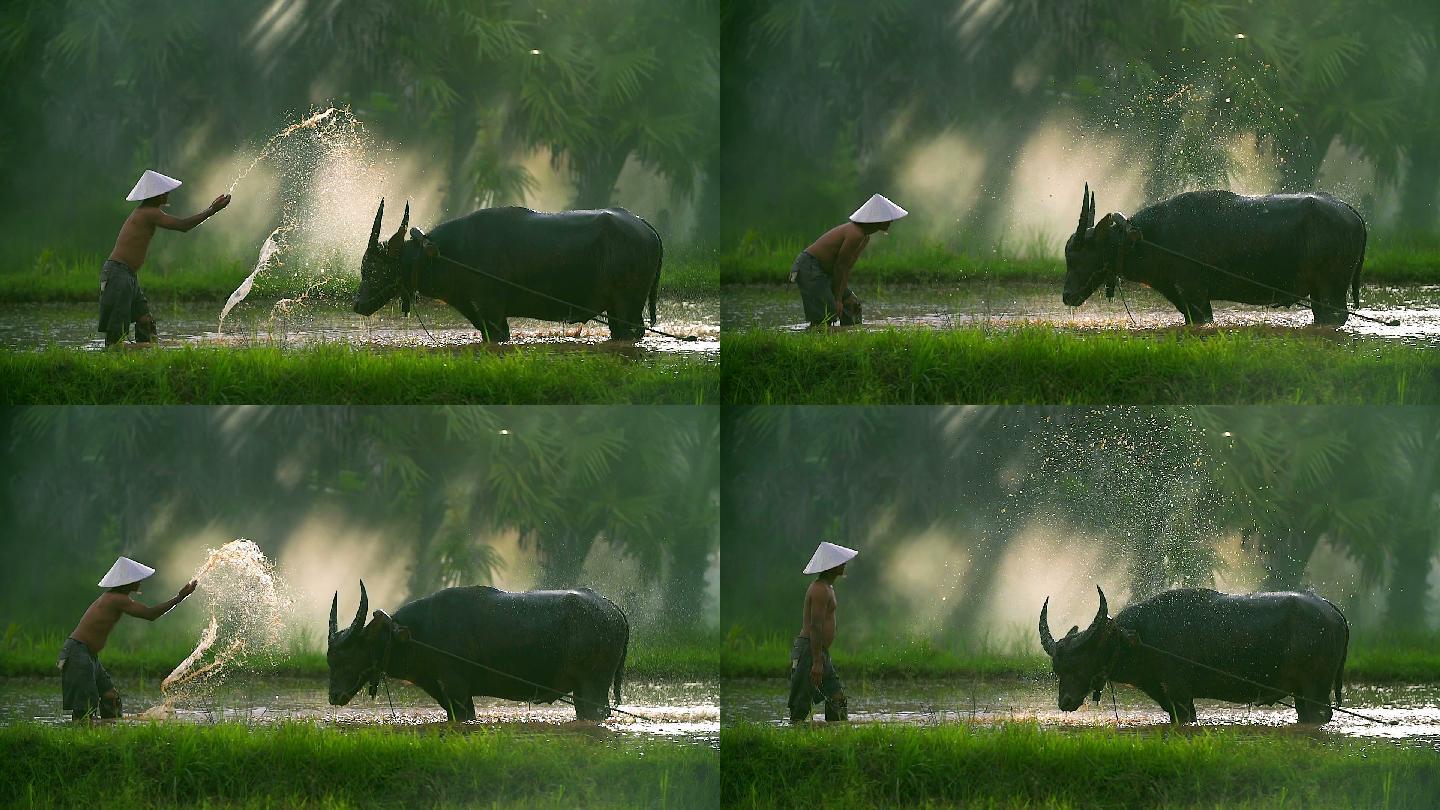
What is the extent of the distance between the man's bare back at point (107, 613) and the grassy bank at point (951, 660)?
249 cm

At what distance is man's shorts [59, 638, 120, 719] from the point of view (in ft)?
22.6

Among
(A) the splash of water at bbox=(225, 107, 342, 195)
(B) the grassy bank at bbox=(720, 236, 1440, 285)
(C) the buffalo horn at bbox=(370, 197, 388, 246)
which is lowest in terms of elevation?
(B) the grassy bank at bbox=(720, 236, 1440, 285)

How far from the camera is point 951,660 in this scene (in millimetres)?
7055

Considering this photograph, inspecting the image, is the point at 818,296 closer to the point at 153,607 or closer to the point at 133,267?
the point at 133,267

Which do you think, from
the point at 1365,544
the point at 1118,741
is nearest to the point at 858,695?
the point at 1118,741

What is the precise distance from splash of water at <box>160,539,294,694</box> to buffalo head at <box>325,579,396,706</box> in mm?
334

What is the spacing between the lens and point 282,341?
23.6ft

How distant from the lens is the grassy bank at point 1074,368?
272 inches

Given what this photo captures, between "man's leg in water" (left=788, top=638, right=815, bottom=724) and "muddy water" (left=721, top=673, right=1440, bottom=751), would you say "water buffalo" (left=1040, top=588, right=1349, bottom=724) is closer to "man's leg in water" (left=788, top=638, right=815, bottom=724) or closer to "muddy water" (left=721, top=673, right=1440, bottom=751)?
"muddy water" (left=721, top=673, right=1440, bottom=751)

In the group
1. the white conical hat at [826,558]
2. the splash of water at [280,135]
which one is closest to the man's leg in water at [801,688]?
the white conical hat at [826,558]

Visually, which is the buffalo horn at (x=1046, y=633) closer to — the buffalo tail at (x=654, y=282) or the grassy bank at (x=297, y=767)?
the grassy bank at (x=297, y=767)

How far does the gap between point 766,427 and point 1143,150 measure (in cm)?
216

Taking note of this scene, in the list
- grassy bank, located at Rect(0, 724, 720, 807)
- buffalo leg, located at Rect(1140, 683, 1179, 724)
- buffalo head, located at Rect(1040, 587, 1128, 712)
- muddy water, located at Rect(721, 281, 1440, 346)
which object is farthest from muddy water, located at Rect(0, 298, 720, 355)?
buffalo leg, located at Rect(1140, 683, 1179, 724)

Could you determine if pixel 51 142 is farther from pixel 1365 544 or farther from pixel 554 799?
pixel 1365 544
